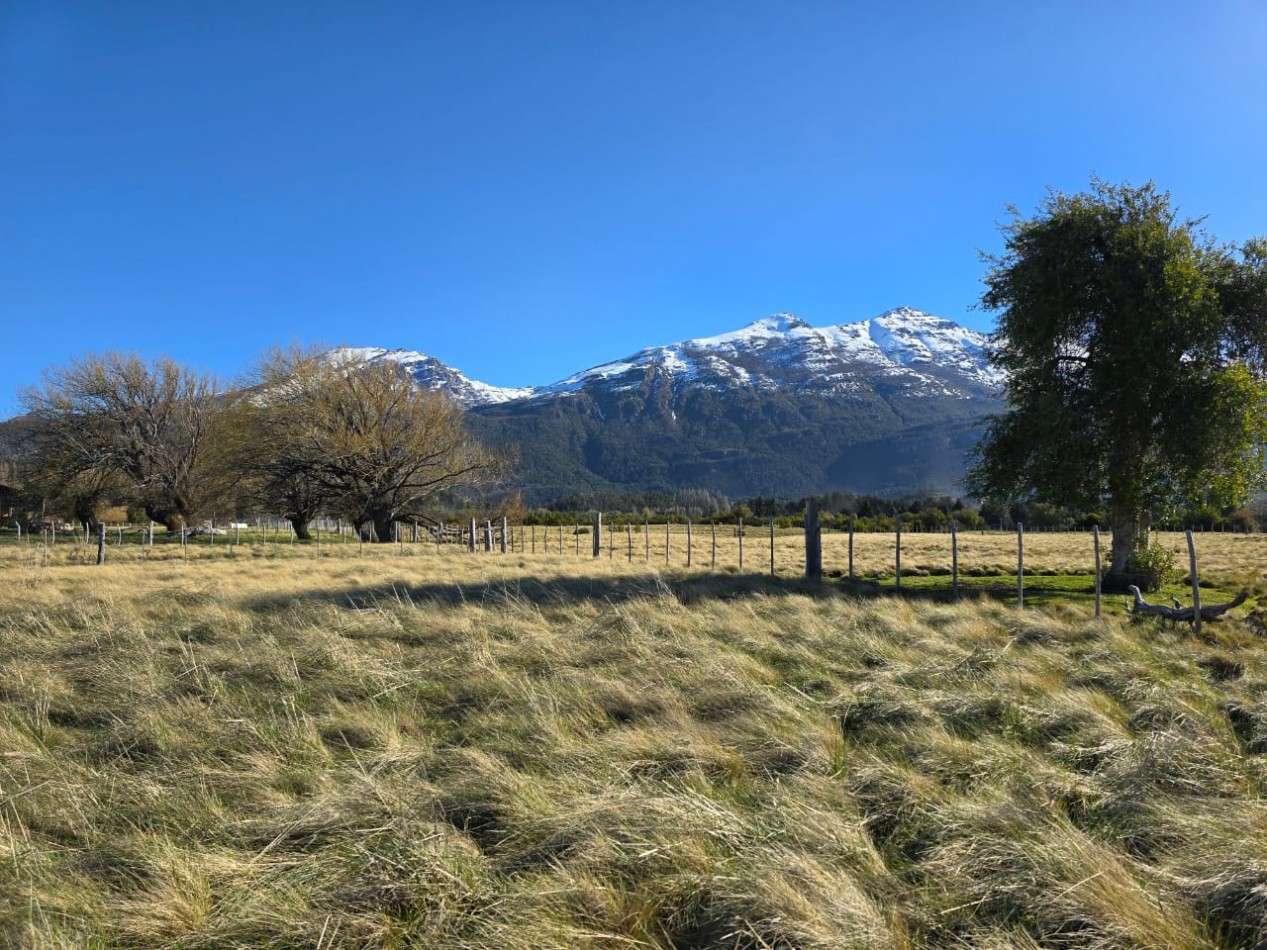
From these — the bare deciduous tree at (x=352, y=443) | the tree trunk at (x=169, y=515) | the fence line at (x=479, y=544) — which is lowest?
the fence line at (x=479, y=544)

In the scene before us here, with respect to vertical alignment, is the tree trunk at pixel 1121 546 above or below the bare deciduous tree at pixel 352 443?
below

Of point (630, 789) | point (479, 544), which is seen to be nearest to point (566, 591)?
point (630, 789)

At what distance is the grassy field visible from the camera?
3.23 meters

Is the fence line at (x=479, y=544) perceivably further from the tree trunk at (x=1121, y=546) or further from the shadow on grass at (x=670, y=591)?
the tree trunk at (x=1121, y=546)

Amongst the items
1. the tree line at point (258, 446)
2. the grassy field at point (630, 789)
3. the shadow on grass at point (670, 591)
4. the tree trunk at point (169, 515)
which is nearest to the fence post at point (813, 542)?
the shadow on grass at point (670, 591)

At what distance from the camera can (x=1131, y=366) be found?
1669 centimetres

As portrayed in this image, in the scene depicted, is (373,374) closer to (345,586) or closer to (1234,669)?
(345,586)

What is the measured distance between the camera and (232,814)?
14.1ft

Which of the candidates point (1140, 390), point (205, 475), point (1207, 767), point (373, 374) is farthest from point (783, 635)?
point (205, 475)

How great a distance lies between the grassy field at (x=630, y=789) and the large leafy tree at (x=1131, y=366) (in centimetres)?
848

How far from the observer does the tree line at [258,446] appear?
1415 inches

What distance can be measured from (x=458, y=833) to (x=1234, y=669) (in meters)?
7.38

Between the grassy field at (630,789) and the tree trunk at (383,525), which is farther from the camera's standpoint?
the tree trunk at (383,525)

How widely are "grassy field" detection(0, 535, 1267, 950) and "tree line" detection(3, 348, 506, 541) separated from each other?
27.5 metres
